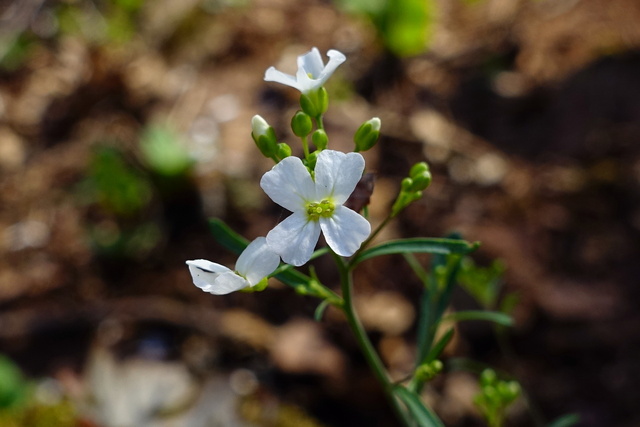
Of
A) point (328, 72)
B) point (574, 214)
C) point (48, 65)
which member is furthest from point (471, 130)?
point (48, 65)

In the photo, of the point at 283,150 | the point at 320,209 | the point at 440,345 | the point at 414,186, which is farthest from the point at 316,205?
the point at 440,345

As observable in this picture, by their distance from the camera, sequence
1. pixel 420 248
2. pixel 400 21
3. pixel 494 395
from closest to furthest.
Result: 1. pixel 420 248
2. pixel 494 395
3. pixel 400 21

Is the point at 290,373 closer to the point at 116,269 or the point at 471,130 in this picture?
the point at 116,269

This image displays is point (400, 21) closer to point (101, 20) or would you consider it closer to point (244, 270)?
point (101, 20)

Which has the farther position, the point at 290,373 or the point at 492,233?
the point at 492,233

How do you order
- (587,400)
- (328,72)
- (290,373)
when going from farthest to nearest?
(290,373), (587,400), (328,72)

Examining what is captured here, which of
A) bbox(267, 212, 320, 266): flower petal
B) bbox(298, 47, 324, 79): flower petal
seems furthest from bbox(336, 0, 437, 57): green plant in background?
bbox(267, 212, 320, 266): flower petal

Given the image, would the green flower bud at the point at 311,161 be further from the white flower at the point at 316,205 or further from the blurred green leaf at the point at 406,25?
the blurred green leaf at the point at 406,25

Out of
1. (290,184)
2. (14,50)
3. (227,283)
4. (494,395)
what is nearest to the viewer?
(227,283)
